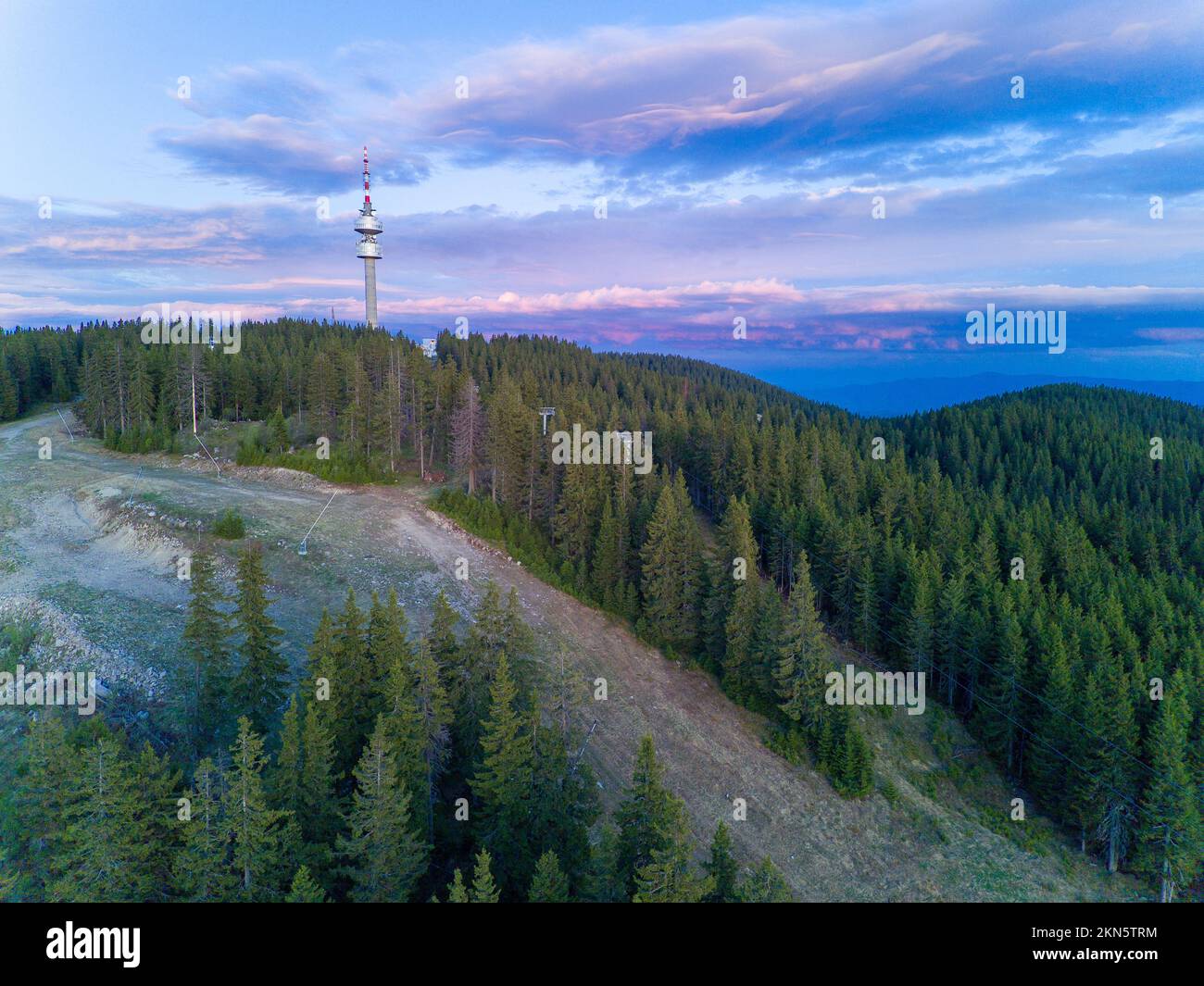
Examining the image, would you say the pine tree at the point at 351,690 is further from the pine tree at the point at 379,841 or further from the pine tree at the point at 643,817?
the pine tree at the point at 643,817

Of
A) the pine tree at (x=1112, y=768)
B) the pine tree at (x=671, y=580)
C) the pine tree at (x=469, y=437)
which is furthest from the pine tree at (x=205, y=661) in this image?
the pine tree at (x=1112, y=768)

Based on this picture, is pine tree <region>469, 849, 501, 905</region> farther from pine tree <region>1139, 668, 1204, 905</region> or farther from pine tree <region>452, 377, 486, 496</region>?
pine tree <region>452, 377, 486, 496</region>

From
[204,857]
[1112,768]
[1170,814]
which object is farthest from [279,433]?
[1170,814]

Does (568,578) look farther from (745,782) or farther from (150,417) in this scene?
(150,417)

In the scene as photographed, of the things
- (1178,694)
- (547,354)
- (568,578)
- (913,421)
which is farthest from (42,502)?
(913,421)

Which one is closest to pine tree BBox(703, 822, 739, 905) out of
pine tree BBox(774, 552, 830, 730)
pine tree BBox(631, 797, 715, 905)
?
pine tree BBox(631, 797, 715, 905)
